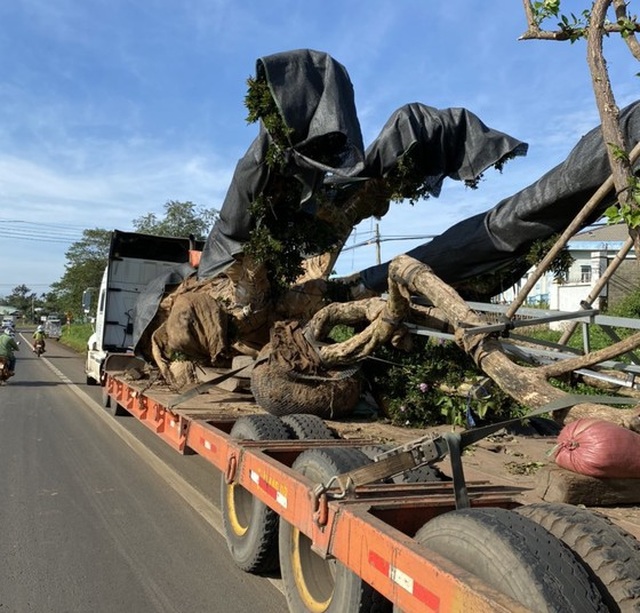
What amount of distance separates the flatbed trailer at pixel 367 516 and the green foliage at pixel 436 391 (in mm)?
1460

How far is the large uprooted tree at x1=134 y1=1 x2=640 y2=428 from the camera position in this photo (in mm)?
3803

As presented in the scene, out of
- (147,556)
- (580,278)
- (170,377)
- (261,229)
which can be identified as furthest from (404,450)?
(580,278)

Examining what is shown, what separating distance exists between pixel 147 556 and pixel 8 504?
205 cm

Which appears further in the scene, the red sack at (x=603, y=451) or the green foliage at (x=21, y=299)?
the green foliage at (x=21, y=299)

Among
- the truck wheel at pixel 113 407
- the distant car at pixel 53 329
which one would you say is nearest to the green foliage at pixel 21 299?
the distant car at pixel 53 329

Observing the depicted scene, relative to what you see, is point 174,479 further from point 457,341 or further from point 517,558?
point 517,558

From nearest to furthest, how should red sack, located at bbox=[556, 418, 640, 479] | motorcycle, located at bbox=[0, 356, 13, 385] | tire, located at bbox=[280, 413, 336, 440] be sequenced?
1. red sack, located at bbox=[556, 418, 640, 479]
2. tire, located at bbox=[280, 413, 336, 440]
3. motorcycle, located at bbox=[0, 356, 13, 385]

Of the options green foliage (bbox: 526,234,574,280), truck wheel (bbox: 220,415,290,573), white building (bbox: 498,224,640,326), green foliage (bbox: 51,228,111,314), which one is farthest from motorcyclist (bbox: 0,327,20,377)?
green foliage (bbox: 51,228,111,314)

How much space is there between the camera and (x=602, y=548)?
2213 mm

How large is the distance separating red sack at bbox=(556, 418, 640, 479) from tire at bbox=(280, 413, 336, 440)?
201cm

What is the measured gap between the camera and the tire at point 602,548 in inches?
81.9

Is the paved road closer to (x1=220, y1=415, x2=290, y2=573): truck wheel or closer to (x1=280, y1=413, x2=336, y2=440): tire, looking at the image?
(x1=220, y1=415, x2=290, y2=573): truck wheel

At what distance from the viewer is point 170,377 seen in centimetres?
809

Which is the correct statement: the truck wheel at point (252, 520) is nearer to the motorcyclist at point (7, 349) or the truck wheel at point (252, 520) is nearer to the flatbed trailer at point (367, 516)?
the flatbed trailer at point (367, 516)
